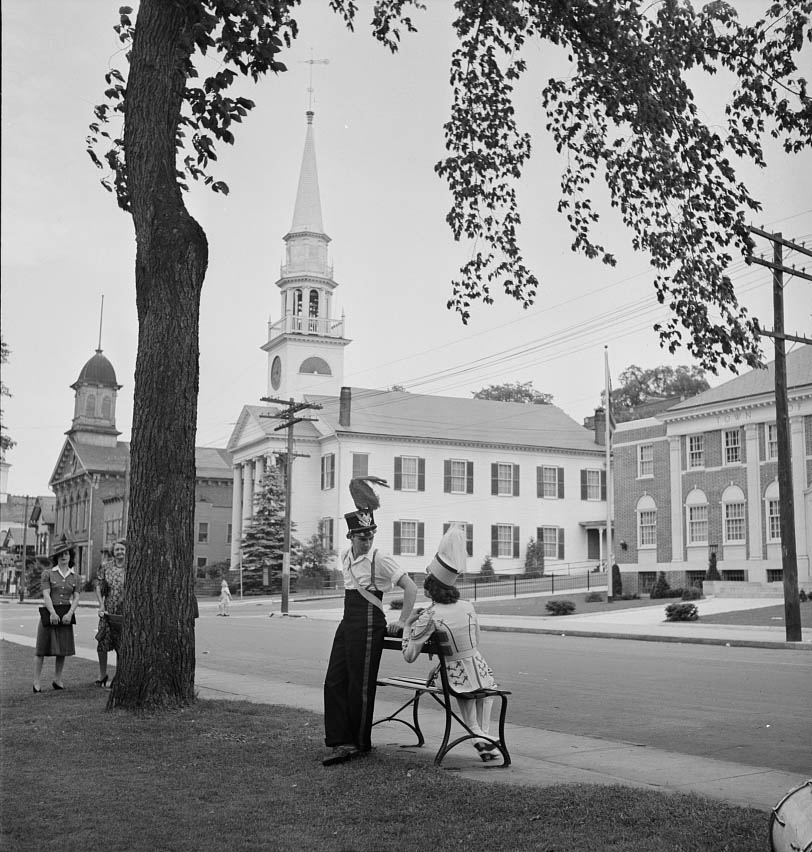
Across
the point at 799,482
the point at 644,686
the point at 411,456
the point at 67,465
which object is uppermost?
the point at 67,465

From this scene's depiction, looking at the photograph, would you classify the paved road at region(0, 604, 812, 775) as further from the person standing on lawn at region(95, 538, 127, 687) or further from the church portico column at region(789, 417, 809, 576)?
the church portico column at region(789, 417, 809, 576)

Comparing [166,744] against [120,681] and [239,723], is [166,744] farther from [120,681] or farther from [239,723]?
[120,681]

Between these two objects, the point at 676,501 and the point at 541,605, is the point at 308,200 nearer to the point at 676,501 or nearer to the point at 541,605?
the point at 676,501

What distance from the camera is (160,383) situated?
10.6 meters

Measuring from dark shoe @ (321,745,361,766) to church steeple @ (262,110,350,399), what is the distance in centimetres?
6472

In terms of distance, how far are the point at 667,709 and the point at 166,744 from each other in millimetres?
6015

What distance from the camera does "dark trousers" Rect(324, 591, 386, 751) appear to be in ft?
25.5

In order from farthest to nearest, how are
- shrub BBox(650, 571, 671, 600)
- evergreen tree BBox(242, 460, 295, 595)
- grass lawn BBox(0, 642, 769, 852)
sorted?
evergreen tree BBox(242, 460, 295, 595) < shrub BBox(650, 571, 671, 600) < grass lawn BBox(0, 642, 769, 852)

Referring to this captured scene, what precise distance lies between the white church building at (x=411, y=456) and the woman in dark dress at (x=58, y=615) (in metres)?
47.5


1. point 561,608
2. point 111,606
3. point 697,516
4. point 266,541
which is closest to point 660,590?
point 697,516

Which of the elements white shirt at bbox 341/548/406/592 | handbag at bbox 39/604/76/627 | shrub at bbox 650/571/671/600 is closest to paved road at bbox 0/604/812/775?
white shirt at bbox 341/548/406/592

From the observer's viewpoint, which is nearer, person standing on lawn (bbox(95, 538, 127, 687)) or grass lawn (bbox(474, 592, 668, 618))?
person standing on lawn (bbox(95, 538, 127, 687))

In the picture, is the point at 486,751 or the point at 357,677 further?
the point at 486,751

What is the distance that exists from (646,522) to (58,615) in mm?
39736
